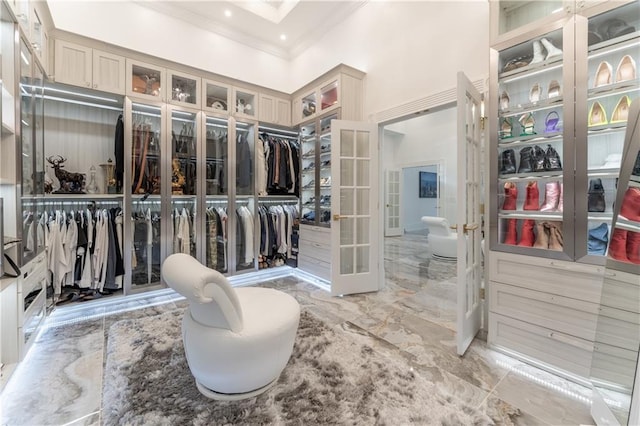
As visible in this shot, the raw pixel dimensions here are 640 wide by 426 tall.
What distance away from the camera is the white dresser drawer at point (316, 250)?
359cm

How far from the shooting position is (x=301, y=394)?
158 cm

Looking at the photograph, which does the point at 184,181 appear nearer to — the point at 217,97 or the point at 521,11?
the point at 217,97

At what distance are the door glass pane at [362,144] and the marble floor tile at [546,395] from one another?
251 centimetres

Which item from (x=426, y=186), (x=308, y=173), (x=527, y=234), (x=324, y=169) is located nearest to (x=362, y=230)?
(x=324, y=169)

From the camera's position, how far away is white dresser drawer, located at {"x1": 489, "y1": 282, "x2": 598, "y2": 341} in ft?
5.55

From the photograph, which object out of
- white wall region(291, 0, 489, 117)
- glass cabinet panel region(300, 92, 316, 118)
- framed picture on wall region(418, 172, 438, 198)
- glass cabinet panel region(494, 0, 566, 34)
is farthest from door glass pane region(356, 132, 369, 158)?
framed picture on wall region(418, 172, 438, 198)

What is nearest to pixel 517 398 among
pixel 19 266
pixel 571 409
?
pixel 571 409

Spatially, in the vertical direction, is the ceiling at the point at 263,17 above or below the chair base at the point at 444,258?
above

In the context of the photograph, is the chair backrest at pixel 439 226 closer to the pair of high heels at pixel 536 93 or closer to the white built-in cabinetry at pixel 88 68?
the pair of high heels at pixel 536 93

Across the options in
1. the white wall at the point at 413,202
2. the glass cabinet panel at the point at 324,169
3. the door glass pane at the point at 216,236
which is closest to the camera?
the door glass pane at the point at 216,236

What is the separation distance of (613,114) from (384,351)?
7.27ft

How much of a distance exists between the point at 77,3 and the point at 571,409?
5.69 metres

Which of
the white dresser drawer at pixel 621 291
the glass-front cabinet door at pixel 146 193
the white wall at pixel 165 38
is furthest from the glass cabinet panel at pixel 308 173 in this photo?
the white dresser drawer at pixel 621 291

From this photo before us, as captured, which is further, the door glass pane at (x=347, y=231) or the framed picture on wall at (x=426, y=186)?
the framed picture on wall at (x=426, y=186)
